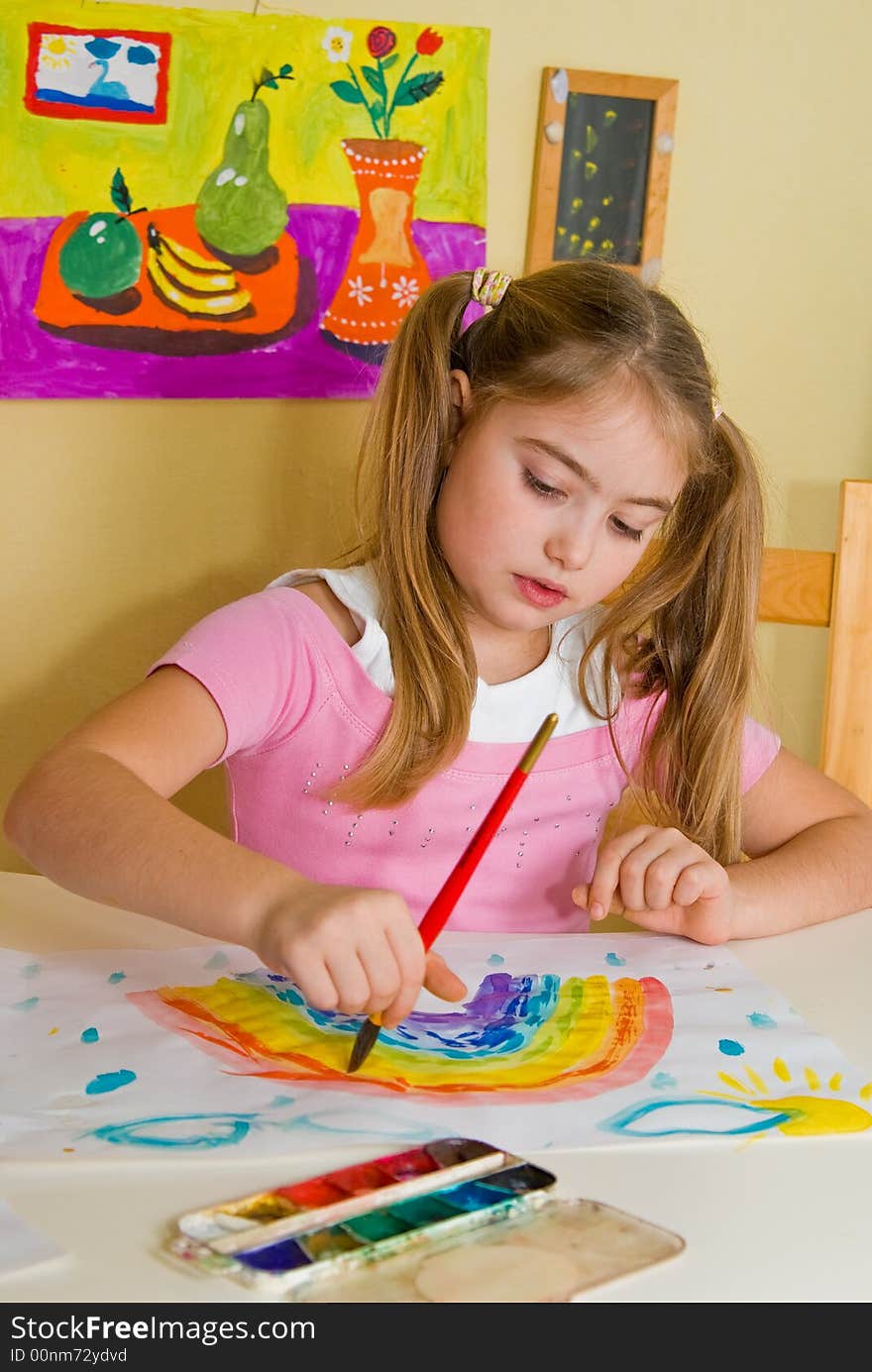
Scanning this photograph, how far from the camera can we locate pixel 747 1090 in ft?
2.23

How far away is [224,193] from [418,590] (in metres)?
0.42

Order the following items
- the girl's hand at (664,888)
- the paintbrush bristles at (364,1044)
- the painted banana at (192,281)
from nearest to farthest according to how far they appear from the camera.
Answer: the paintbrush bristles at (364,1044) → the girl's hand at (664,888) → the painted banana at (192,281)

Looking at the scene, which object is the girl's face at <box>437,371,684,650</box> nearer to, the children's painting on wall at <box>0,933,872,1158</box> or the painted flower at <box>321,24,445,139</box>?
the children's painting on wall at <box>0,933,872,1158</box>

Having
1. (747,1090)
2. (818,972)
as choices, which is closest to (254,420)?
(818,972)

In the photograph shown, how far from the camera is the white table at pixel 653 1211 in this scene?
0.49m

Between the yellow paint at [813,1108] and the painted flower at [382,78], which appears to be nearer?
the yellow paint at [813,1108]

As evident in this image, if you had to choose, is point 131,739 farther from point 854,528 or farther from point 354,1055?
point 854,528

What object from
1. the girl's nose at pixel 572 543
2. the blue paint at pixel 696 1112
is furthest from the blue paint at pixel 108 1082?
the girl's nose at pixel 572 543

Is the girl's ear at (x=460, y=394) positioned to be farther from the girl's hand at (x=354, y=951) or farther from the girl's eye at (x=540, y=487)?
the girl's hand at (x=354, y=951)

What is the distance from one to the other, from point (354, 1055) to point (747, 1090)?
0.61ft

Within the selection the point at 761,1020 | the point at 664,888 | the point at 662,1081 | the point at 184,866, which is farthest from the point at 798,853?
the point at 184,866

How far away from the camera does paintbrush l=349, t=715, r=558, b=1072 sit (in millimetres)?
697

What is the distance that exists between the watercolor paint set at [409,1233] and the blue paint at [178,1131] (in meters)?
0.05

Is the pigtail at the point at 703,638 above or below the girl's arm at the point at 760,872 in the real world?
above
